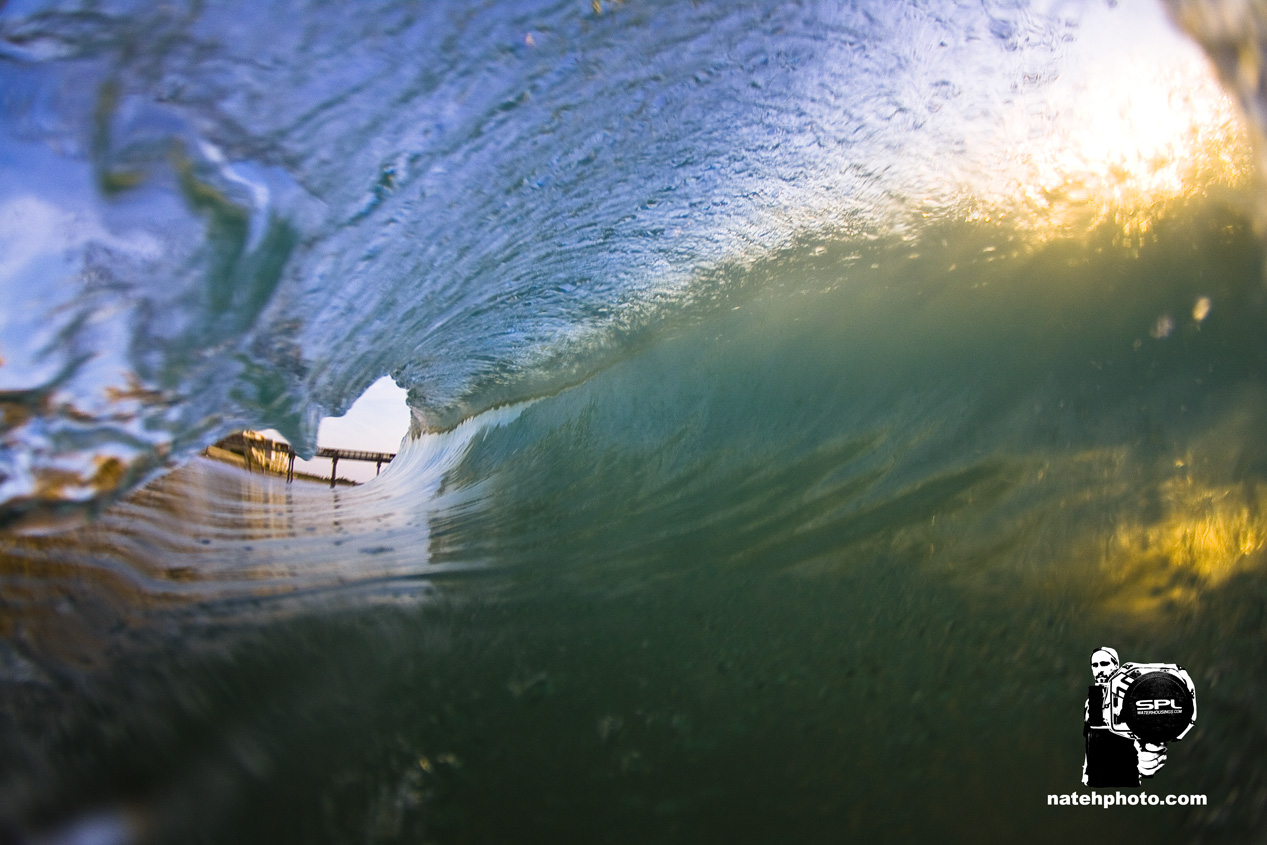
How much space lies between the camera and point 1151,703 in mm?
1253

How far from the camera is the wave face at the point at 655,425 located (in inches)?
39.0

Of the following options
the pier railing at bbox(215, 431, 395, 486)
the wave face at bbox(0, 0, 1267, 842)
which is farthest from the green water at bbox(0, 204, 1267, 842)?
the pier railing at bbox(215, 431, 395, 486)

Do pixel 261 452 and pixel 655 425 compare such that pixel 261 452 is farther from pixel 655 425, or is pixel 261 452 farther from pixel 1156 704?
pixel 1156 704

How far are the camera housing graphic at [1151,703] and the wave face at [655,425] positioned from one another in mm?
36

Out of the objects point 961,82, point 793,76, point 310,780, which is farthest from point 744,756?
point 961,82

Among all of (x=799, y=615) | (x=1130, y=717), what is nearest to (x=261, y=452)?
(x=799, y=615)

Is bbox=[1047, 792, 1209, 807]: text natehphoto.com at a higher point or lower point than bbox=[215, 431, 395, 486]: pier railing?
lower

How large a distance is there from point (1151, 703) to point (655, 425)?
156 cm

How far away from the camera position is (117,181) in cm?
108

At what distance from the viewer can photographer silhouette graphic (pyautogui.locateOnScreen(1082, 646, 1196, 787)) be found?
45.8 inches

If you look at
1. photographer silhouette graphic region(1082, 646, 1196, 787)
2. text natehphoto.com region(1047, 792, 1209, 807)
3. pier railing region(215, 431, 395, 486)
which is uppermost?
pier railing region(215, 431, 395, 486)

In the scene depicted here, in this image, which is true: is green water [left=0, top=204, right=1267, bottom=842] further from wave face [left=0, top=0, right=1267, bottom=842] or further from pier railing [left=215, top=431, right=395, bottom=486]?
pier railing [left=215, top=431, right=395, bottom=486]

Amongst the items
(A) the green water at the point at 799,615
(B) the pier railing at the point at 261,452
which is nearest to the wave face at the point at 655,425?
(A) the green water at the point at 799,615

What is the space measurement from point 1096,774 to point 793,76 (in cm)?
169
